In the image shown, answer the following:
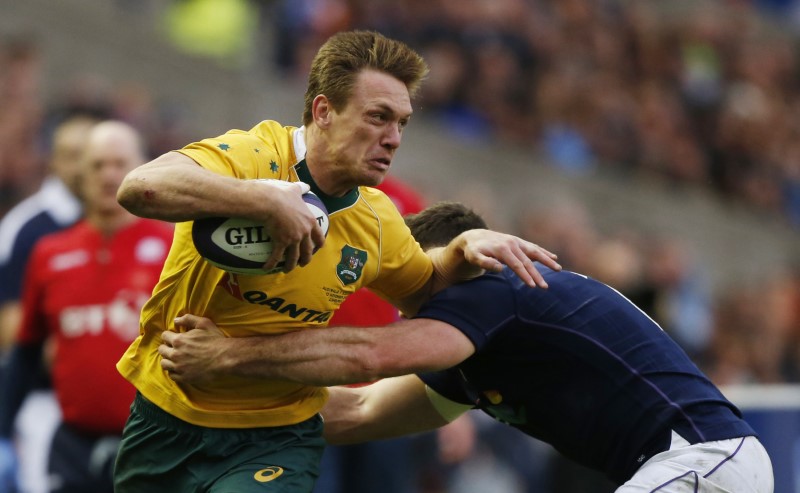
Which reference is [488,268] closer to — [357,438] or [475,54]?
[357,438]

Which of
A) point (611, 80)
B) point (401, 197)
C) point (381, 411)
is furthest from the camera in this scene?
point (611, 80)

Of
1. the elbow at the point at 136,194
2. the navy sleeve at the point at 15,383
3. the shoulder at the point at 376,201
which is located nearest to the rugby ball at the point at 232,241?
the elbow at the point at 136,194

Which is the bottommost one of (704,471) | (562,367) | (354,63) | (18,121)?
(18,121)

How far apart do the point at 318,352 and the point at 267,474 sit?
47cm

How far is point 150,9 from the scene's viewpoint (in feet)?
47.7

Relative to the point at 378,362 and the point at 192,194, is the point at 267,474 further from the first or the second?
the point at 192,194

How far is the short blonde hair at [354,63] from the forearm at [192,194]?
677mm

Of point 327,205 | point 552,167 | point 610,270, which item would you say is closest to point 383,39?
point 327,205

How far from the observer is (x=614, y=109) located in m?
17.1

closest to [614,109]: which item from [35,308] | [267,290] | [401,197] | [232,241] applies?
[401,197]

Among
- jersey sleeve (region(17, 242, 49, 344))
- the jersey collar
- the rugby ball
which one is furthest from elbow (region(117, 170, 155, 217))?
jersey sleeve (region(17, 242, 49, 344))

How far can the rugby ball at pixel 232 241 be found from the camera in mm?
4293

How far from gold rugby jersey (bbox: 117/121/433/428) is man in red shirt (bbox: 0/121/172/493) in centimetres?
189

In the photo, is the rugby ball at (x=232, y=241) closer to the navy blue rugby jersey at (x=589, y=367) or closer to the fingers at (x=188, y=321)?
the fingers at (x=188, y=321)
